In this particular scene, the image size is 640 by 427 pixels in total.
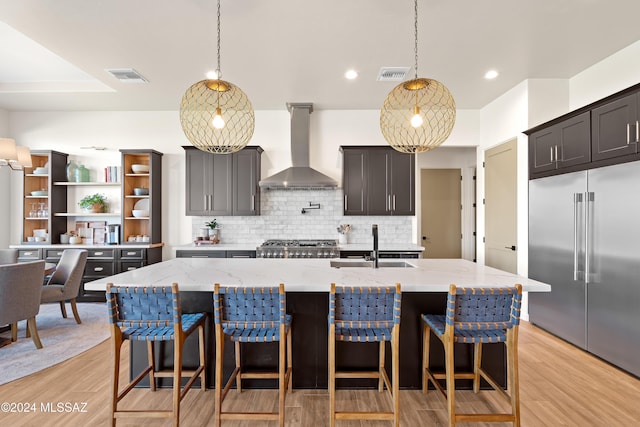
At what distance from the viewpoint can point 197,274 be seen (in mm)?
2381

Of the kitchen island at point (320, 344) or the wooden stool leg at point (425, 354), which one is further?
the kitchen island at point (320, 344)

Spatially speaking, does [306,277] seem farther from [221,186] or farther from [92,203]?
[92,203]

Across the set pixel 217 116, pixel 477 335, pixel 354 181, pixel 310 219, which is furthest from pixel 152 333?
pixel 354 181

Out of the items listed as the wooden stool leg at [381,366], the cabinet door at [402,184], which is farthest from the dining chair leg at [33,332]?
the cabinet door at [402,184]

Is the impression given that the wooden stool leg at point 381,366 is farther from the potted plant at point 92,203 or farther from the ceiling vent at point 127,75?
the potted plant at point 92,203

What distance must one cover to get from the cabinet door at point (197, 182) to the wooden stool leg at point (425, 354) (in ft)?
12.5

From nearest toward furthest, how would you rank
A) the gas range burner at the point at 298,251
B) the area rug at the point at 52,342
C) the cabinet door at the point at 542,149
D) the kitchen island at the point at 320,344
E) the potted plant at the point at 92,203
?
the kitchen island at the point at 320,344, the area rug at the point at 52,342, the cabinet door at the point at 542,149, the gas range burner at the point at 298,251, the potted plant at the point at 92,203

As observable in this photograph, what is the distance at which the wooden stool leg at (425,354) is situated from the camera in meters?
2.31

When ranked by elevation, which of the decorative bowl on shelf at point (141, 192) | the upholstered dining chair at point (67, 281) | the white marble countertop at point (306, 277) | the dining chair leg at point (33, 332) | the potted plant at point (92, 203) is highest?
the decorative bowl on shelf at point (141, 192)

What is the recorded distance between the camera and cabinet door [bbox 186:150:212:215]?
199 inches

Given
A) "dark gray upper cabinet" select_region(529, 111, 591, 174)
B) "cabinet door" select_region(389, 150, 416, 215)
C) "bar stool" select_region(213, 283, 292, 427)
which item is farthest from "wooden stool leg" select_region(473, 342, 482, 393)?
"cabinet door" select_region(389, 150, 416, 215)

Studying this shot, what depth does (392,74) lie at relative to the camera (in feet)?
12.7

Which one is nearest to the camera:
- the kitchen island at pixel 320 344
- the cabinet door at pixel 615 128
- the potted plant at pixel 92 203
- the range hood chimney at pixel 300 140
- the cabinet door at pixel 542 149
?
the kitchen island at pixel 320 344

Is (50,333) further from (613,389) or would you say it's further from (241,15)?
(613,389)
